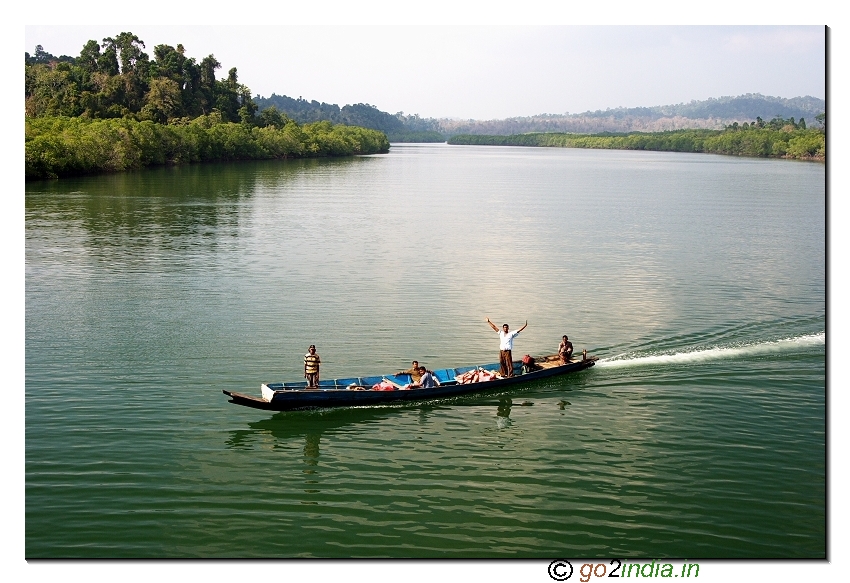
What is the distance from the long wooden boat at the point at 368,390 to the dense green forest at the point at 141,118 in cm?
6406

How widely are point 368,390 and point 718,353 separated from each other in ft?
39.4

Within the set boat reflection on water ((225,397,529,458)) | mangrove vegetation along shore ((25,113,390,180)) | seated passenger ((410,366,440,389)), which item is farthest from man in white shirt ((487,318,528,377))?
mangrove vegetation along shore ((25,113,390,180))

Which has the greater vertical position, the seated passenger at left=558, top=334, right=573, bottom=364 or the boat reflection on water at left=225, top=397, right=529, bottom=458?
the seated passenger at left=558, top=334, right=573, bottom=364

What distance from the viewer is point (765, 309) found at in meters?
33.6

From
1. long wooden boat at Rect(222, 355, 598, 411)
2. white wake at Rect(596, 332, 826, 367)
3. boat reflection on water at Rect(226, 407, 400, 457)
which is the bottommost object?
boat reflection on water at Rect(226, 407, 400, 457)

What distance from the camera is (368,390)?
22.2m

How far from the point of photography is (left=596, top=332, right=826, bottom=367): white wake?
26.8 metres

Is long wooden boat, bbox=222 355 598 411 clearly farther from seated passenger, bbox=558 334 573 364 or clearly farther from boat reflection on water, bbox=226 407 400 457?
seated passenger, bbox=558 334 573 364

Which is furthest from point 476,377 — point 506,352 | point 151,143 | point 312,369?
point 151,143

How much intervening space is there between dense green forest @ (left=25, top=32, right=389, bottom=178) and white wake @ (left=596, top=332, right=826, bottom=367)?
65.4m

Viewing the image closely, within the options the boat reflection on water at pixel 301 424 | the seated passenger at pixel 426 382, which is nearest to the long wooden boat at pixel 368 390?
the seated passenger at pixel 426 382

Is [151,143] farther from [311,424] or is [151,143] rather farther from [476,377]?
[311,424]

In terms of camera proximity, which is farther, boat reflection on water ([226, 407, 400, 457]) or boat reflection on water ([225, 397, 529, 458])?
boat reflection on water ([226, 407, 400, 457])

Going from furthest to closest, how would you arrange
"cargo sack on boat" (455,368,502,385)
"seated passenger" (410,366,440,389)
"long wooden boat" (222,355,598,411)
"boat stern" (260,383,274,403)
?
"cargo sack on boat" (455,368,502,385) < "seated passenger" (410,366,440,389) < "long wooden boat" (222,355,598,411) < "boat stern" (260,383,274,403)
